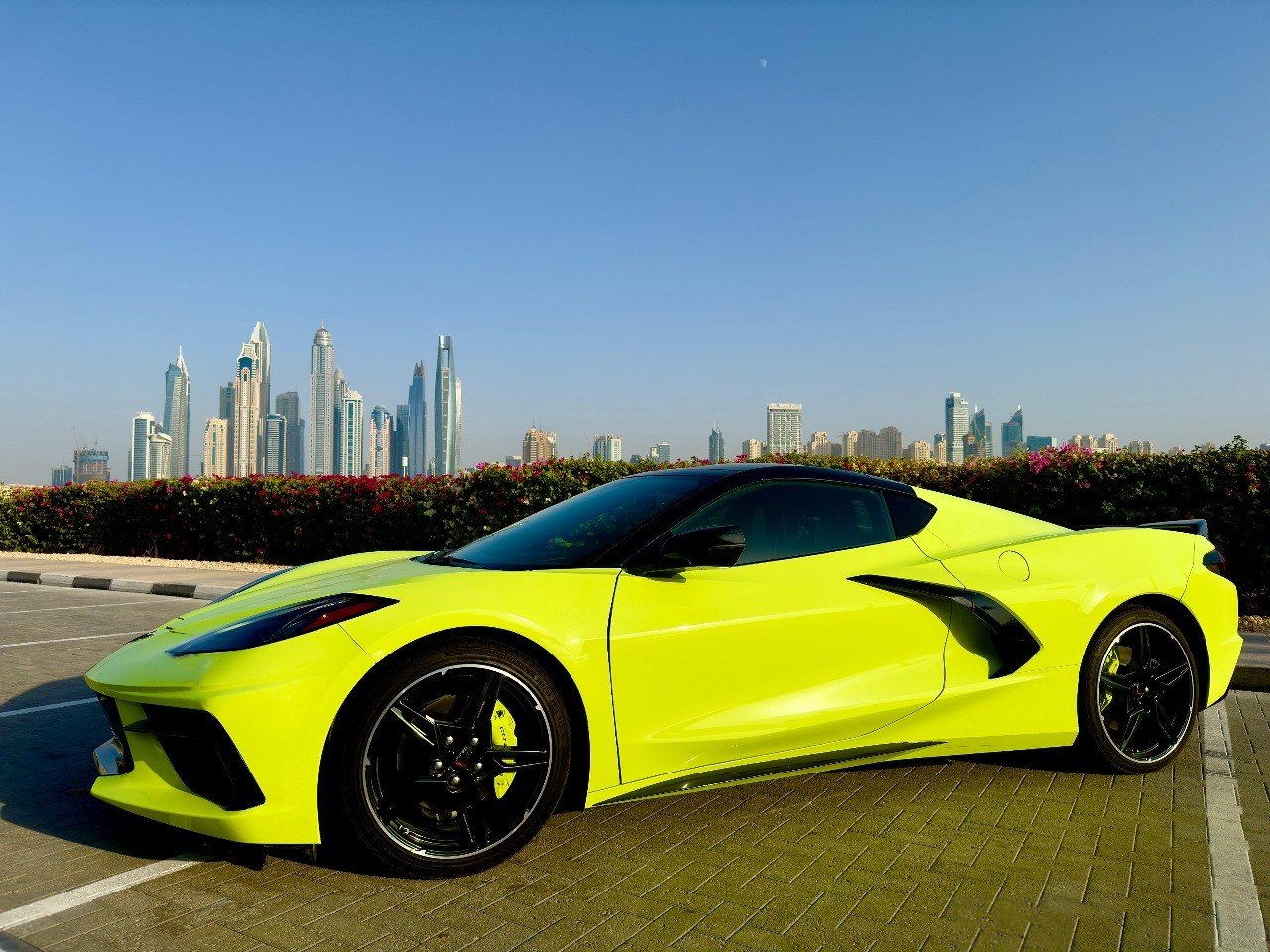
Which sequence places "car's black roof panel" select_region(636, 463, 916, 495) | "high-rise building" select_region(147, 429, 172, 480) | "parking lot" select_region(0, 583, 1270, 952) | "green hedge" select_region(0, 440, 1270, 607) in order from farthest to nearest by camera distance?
"high-rise building" select_region(147, 429, 172, 480) → "green hedge" select_region(0, 440, 1270, 607) → "car's black roof panel" select_region(636, 463, 916, 495) → "parking lot" select_region(0, 583, 1270, 952)

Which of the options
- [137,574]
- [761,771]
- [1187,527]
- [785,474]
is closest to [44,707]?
[761,771]

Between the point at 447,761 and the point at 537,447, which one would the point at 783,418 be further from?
the point at 447,761

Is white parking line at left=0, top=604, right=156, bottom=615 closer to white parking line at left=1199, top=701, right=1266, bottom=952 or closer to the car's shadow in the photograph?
the car's shadow

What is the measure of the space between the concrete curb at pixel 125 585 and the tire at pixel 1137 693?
10042mm

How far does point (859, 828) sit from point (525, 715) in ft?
4.41

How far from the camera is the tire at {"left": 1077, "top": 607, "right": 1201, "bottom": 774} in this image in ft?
13.0

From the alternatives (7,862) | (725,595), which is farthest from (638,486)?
(7,862)

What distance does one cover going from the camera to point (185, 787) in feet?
9.48

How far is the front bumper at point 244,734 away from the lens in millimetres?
2760

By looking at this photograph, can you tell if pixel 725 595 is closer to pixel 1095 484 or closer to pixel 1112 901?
pixel 1112 901

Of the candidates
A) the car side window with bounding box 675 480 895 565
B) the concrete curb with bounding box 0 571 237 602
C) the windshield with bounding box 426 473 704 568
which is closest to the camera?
the windshield with bounding box 426 473 704 568

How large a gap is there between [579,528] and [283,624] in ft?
4.00

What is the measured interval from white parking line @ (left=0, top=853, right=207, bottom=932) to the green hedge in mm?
8691

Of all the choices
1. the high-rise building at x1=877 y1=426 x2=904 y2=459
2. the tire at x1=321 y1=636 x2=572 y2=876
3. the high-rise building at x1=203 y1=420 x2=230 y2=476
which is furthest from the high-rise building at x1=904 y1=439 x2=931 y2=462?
the high-rise building at x1=203 y1=420 x2=230 y2=476
